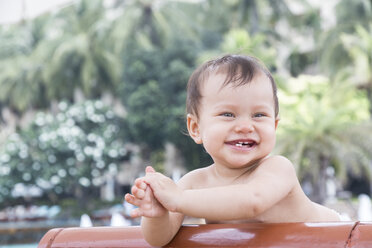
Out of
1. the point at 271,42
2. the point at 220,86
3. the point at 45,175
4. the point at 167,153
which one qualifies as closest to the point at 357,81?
the point at 271,42

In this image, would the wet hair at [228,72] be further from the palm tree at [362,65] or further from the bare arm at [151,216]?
the palm tree at [362,65]

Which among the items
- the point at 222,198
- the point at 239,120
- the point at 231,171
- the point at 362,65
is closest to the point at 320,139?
the point at 362,65

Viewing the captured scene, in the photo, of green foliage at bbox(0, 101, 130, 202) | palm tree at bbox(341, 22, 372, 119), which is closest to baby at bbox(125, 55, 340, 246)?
palm tree at bbox(341, 22, 372, 119)

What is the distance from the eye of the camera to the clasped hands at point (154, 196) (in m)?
1.20

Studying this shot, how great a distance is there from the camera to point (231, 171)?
1.46m

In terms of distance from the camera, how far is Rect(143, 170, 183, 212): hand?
1.22 meters

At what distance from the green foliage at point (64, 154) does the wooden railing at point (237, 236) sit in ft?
78.9

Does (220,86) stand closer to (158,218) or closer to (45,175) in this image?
(158,218)

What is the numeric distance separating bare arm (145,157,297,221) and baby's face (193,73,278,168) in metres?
0.12

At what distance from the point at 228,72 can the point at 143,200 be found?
0.38 metres

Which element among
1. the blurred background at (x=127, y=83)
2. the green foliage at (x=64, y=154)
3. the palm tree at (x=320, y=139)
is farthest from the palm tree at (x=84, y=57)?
the palm tree at (x=320, y=139)

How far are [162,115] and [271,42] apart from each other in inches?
295

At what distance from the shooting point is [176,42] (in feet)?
87.7

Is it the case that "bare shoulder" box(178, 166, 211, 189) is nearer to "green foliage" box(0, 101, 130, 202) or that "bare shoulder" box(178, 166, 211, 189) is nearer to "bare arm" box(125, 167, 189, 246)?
"bare arm" box(125, 167, 189, 246)
